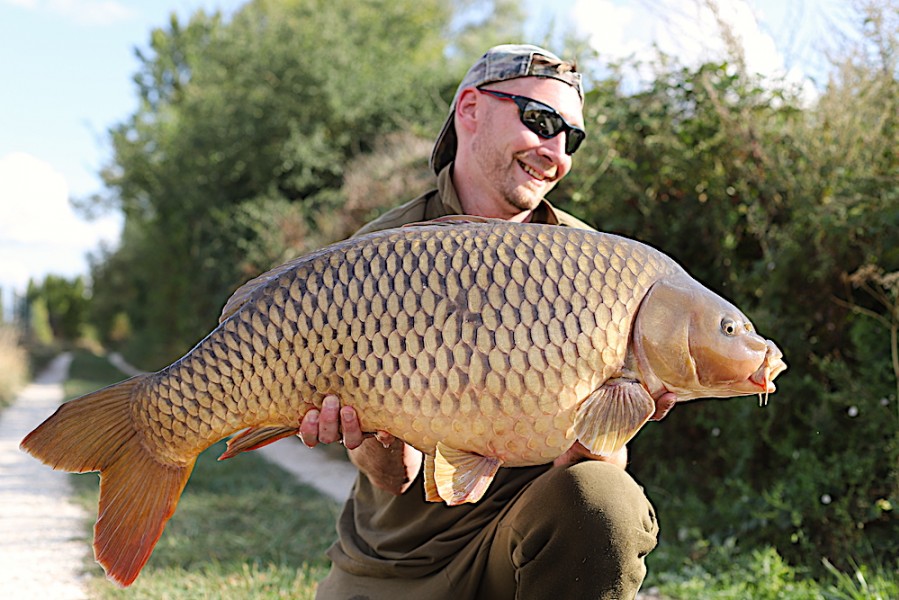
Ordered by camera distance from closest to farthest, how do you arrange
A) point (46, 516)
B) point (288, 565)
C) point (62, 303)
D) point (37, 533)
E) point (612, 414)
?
point (612, 414) → point (288, 565) → point (37, 533) → point (46, 516) → point (62, 303)

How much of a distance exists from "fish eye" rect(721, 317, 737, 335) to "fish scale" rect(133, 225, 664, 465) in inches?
5.0

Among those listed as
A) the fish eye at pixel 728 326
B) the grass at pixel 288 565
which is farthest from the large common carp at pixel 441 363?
the grass at pixel 288 565

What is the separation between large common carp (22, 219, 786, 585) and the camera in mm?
1460

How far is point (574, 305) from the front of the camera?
1462mm

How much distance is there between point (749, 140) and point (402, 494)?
7.55 feet

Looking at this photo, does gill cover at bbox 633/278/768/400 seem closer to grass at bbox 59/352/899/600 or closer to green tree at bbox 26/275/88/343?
grass at bbox 59/352/899/600

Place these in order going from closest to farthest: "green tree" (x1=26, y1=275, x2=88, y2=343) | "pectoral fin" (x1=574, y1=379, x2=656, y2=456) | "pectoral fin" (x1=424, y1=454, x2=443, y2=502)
A: "pectoral fin" (x1=574, y1=379, x2=656, y2=456), "pectoral fin" (x1=424, y1=454, x2=443, y2=502), "green tree" (x1=26, y1=275, x2=88, y2=343)

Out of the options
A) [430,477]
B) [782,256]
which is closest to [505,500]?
[430,477]

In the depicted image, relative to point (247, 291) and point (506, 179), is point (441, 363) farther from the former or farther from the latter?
point (506, 179)

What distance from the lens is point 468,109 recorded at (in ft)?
7.21

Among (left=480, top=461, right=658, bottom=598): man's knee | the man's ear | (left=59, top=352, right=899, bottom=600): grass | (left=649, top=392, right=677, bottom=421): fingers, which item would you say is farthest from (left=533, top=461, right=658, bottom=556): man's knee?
(left=59, top=352, right=899, bottom=600): grass

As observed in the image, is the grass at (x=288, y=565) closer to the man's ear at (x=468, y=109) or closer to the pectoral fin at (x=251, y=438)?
the pectoral fin at (x=251, y=438)

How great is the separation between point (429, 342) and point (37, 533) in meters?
3.45

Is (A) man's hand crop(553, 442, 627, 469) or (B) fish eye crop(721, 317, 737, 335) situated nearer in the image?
(B) fish eye crop(721, 317, 737, 335)
